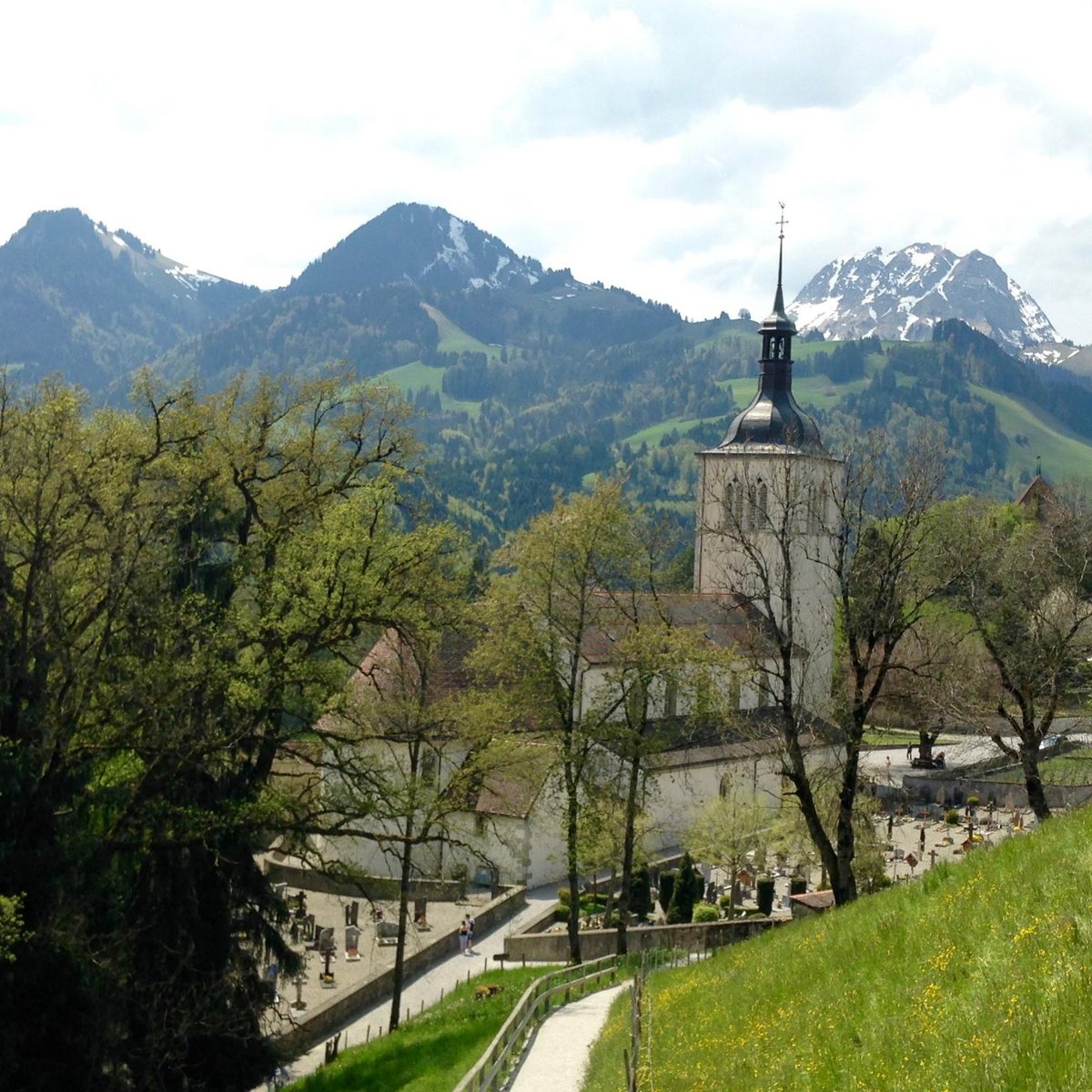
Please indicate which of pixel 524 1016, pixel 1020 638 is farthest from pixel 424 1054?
pixel 1020 638

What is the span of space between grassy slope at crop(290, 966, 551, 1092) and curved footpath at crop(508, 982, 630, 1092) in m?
1.35

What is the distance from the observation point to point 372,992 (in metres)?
34.5

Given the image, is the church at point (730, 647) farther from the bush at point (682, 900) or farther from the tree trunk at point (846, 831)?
the tree trunk at point (846, 831)

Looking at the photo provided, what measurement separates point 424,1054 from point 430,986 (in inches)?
437

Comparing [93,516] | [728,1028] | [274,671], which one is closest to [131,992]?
[274,671]

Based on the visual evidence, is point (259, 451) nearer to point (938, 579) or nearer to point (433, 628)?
point (433, 628)

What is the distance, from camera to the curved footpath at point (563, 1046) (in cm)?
1819

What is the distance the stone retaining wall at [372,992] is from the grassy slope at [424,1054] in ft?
3.72

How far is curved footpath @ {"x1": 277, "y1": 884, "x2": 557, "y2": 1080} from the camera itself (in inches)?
1189

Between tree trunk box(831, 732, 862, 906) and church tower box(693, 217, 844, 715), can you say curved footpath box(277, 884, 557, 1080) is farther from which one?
church tower box(693, 217, 844, 715)

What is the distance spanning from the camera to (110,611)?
2070 centimetres

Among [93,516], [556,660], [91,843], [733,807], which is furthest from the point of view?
[733,807]

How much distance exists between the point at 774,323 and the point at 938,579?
123 feet

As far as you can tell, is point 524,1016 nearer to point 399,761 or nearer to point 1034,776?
point 399,761
